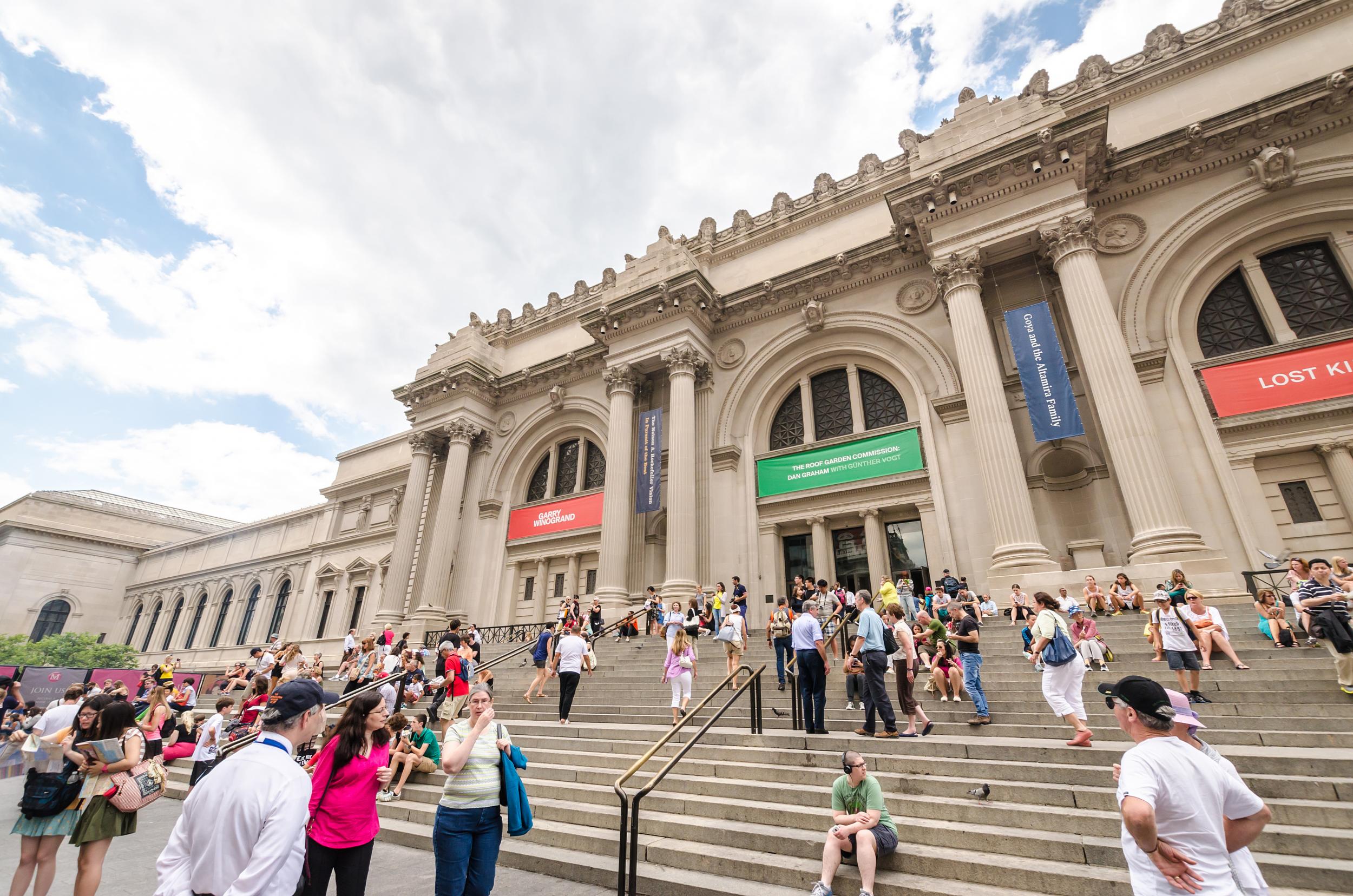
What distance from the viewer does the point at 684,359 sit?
19.5 m

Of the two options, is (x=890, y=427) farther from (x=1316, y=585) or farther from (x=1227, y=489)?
(x=1316, y=585)

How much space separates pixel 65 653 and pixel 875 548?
51.1 meters

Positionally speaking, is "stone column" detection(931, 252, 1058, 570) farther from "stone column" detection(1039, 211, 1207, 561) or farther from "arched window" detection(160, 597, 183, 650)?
"arched window" detection(160, 597, 183, 650)

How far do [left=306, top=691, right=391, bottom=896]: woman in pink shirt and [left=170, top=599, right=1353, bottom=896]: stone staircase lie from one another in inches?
98.0

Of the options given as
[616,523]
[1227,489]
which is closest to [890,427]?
[1227,489]

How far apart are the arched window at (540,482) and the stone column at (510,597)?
9.51ft

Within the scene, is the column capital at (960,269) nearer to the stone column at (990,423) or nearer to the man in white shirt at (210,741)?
the stone column at (990,423)

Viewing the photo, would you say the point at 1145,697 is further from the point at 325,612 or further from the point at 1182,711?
the point at 325,612

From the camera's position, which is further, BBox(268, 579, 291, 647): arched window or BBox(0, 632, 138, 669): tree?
BBox(0, 632, 138, 669): tree

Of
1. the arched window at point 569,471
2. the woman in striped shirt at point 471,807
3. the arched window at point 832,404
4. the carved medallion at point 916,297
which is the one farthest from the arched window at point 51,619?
the carved medallion at point 916,297

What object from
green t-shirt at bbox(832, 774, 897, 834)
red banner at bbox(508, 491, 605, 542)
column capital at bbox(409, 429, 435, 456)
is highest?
column capital at bbox(409, 429, 435, 456)

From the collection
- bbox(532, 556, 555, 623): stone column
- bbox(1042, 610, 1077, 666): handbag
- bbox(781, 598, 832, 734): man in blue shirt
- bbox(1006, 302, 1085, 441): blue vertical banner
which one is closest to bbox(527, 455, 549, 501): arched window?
bbox(532, 556, 555, 623): stone column

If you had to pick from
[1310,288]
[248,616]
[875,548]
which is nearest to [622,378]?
[875,548]

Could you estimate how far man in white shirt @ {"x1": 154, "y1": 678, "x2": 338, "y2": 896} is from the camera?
2.25 metres
